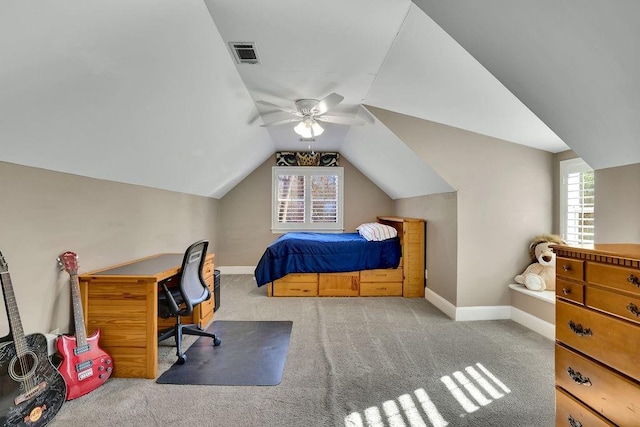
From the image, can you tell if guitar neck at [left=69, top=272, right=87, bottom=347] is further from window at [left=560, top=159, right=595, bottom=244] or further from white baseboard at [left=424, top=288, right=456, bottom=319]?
window at [left=560, top=159, right=595, bottom=244]

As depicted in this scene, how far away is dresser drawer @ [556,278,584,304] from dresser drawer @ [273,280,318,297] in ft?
10.2

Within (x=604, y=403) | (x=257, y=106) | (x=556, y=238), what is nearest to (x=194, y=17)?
(x=257, y=106)

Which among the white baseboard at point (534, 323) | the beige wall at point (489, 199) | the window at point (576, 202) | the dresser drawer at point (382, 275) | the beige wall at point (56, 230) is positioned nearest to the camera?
the beige wall at point (56, 230)

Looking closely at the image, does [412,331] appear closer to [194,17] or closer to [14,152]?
[194,17]

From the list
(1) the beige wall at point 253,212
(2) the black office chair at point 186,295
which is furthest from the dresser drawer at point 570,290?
(1) the beige wall at point 253,212

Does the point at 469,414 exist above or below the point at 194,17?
below

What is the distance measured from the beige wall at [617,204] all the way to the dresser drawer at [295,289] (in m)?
3.17

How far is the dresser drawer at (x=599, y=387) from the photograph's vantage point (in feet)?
3.84

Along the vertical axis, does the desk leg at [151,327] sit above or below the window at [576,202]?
below

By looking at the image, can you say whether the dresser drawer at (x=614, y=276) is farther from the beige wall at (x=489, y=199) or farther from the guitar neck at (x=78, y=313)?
the guitar neck at (x=78, y=313)

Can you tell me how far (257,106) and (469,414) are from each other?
325 cm

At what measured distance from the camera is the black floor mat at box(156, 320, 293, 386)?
7.27 ft

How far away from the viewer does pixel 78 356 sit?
6.50ft

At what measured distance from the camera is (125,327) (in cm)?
221
